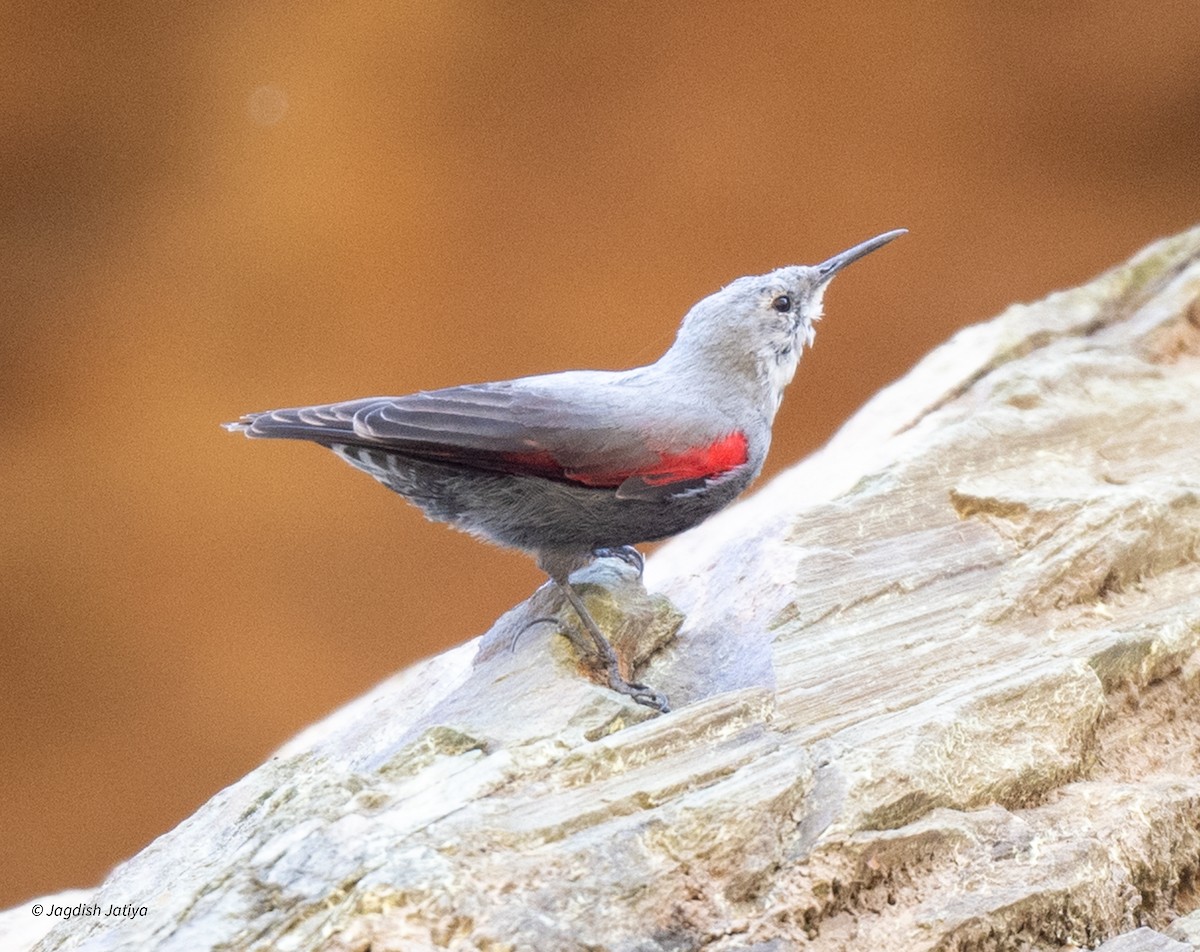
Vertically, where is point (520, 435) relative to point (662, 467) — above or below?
above

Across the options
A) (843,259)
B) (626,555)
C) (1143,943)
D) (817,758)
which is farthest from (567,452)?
(1143,943)

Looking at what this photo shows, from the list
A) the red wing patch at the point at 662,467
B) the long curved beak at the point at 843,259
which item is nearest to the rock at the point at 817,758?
the red wing patch at the point at 662,467

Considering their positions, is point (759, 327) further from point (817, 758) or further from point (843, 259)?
point (817, 758)

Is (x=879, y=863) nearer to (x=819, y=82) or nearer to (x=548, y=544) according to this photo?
(x=548, y=544)

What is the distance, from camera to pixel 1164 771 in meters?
2.84

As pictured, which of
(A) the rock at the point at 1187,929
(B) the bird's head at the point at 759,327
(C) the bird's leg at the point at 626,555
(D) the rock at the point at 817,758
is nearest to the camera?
(D) the rock at the point at 817,758

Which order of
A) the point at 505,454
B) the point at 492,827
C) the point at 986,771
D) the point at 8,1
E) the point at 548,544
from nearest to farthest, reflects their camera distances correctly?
the point at 492,827 → the point at 986,771 → the point at 505,454 → the point at 548,544 → the point at 8,1

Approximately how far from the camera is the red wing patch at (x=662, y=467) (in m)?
2.83

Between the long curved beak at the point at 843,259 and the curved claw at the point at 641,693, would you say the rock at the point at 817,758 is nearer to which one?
the curved claw at the point at 641,693

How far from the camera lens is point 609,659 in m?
2.92

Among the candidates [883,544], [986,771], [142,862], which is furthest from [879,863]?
[142,862]

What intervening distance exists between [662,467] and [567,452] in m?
0.24

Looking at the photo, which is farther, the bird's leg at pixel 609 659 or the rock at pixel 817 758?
the bird's leg at pixel 609 659

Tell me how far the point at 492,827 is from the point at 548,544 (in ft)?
2.85
